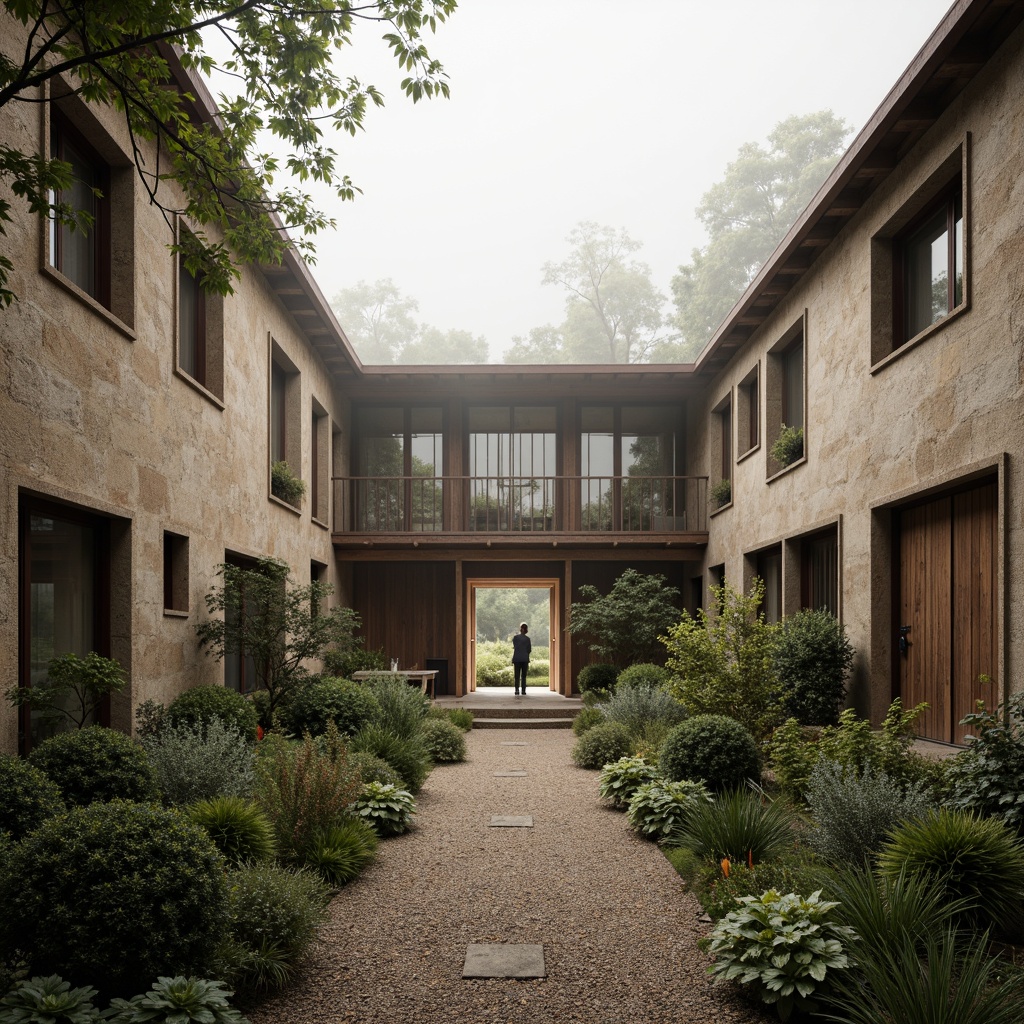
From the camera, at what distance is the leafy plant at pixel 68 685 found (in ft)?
20.7

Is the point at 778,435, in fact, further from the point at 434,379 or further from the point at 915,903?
the point at 915,903

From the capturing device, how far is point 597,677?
16.0 meters

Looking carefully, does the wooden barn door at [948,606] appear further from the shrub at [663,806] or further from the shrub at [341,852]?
the shrub at [341,852]

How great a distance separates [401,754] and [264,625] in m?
2.64

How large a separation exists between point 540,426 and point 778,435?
659 centimetres

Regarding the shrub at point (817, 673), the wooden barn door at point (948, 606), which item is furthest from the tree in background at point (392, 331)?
the wooden barn door at point (948, 606)

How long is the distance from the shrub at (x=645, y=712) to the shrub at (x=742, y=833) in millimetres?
4115

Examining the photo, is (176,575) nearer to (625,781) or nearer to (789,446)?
(625,781)

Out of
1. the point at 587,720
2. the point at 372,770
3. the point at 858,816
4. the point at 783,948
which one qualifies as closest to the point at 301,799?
the point at 372,770

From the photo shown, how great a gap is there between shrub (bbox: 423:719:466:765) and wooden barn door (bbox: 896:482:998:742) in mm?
4862

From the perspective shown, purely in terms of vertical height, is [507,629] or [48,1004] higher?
[48,1004]

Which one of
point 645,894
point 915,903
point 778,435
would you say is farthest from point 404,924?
point 778,435

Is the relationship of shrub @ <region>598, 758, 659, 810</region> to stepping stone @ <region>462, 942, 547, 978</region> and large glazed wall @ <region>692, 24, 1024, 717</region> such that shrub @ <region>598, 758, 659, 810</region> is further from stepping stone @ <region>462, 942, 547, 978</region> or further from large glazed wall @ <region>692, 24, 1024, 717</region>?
stepping stone @ <region>462, 942, 547, 978</region>

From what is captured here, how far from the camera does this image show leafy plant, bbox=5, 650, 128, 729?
631cm
